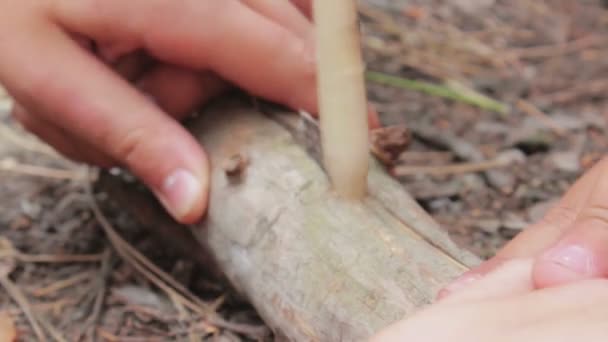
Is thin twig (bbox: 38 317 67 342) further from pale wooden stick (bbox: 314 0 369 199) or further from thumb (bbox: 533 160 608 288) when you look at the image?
thumb (bbox: 533 160 608 288)

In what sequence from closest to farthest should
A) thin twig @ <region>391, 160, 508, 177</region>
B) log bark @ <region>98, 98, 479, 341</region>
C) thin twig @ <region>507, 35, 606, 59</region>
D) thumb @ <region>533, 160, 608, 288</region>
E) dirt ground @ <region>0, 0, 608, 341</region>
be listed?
thumb @ <region>533, 160, 608, 288</region> < log bark @ <region>98, 98, 479, 341</region> < dirt ground @ <region>0, 0, 608, 341</region> < thin twig @ <region>391, 160, 508, 177</region> < thin twig @ <region>507, 35, 606, 59</region>

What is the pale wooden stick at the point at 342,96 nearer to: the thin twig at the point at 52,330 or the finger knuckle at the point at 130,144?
the finger knuckle at the point at 130,144

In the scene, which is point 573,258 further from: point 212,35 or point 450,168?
point 450,168

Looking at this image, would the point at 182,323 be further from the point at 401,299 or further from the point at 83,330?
the point at 401,299

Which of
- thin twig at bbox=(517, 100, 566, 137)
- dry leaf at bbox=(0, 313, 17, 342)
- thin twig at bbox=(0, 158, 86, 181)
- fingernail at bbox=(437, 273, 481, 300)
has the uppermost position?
fingernail at bbox=(437, 273, 481, 300)

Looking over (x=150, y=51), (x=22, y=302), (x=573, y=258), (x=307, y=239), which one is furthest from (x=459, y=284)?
(x=22, y=302)

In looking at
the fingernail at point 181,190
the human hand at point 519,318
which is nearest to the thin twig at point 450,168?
the fingernail at point 181,190

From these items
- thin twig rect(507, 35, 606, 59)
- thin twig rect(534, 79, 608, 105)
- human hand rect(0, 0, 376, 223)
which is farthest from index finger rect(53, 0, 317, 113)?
thin twig rect(507, 35, 606, 59)
